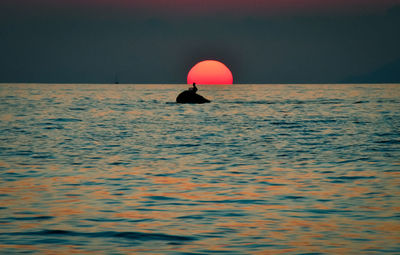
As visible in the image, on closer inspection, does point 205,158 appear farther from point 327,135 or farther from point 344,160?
point 327,135

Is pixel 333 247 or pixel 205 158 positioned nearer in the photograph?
pixel 333 247

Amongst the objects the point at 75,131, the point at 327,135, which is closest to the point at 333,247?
the point at 327,135

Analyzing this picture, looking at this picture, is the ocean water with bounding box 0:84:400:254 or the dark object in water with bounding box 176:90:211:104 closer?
the ocean water with bounding box 0:84:400:254

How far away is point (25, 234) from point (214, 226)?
152 inches

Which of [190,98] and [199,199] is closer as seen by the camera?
[199,199]

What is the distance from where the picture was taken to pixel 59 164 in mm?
21875

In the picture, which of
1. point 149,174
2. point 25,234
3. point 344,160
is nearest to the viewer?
point 25,234

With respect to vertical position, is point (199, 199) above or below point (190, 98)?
below

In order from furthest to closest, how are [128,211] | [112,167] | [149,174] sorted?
[112,167]
[149,174]
[128,211]

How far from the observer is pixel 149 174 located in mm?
19516

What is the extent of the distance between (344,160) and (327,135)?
13.1 meters

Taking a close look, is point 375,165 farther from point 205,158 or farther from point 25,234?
point 25,234

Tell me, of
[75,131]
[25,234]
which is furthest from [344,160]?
[75,131]

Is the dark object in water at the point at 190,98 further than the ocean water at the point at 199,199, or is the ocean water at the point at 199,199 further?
the dark object in water at the point at 190,98
